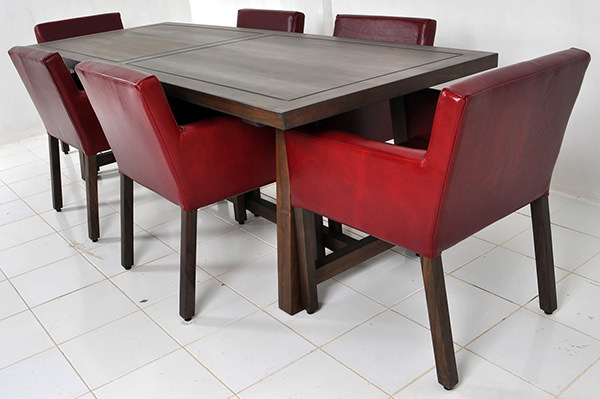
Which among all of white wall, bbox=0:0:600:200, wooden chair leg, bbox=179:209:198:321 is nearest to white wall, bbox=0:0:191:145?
white wall, bbox=0:0:600:200

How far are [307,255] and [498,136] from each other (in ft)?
2.61

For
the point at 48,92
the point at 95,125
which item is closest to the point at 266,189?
the point at 95,125

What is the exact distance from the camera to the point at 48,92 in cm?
262

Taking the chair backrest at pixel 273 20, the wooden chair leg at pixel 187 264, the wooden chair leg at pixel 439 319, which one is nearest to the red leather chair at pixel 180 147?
the wooden chair leg at pixel 187 264

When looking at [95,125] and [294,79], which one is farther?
[95,125]

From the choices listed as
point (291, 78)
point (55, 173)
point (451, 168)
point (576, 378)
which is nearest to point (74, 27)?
point (55, 173)

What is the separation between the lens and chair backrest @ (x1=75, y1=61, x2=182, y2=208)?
187 cm

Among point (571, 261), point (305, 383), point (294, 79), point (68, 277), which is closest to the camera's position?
point (305, 383)

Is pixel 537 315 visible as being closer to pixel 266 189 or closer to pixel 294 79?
pixel 294 79

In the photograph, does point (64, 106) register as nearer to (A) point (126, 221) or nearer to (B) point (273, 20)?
(A) point (126, 221)

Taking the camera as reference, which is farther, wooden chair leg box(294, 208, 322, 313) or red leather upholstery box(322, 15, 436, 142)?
red leather upholstery box(322, 15, 436, 142)

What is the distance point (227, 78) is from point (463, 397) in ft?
4.23

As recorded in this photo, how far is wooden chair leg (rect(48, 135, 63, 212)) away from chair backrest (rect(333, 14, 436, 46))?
1.55m

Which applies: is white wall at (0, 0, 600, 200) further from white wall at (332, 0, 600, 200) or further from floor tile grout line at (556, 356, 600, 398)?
floor tile grout line at (556, 356, 600, 398)
